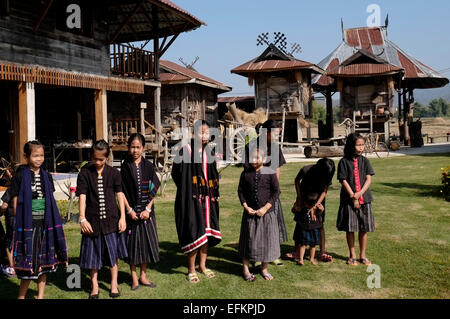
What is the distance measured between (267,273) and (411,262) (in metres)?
1.80

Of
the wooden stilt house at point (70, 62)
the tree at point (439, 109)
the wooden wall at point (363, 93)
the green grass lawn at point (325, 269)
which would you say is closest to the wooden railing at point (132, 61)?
the wooden stilt house at point (70, 62)

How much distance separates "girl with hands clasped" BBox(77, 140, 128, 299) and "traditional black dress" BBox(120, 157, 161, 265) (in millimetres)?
178

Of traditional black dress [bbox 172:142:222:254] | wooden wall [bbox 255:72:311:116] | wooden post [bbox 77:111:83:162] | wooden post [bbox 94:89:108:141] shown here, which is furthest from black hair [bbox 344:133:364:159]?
wooden wall [bbox 255:72:311:116]

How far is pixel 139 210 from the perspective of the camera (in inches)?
175

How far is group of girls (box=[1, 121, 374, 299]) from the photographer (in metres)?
3.95

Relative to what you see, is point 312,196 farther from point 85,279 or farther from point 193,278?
point 85,279

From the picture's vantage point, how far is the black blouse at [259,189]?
4.65m

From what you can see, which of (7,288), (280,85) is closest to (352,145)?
(7,288)

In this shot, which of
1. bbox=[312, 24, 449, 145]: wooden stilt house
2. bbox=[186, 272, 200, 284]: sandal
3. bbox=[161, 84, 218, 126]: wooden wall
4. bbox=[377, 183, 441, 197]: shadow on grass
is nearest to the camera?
bbox=[186, 272, 200, 284]: sandal

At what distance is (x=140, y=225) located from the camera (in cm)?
443

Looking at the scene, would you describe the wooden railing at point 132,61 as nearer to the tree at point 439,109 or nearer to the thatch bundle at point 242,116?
the thatch bundle at point 242,116

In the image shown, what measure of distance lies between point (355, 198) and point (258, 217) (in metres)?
1.26

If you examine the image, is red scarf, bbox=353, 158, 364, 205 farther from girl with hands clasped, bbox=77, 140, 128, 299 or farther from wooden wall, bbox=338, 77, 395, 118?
wooden wall, bbox=338, 77, 395, 118
